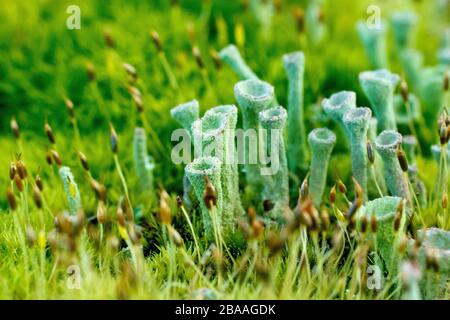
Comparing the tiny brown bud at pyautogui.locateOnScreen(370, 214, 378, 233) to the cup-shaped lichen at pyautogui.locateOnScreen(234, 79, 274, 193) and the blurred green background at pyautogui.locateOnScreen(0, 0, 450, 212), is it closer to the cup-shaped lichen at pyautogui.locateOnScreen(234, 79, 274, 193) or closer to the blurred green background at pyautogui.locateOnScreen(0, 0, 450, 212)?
Result: the cup-shaped lichen at pyautogui.locateOnScreen(234, 79, 274, 193)

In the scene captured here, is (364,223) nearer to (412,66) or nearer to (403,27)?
(412,66)

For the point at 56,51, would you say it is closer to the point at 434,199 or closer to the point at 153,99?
the point at 153,99

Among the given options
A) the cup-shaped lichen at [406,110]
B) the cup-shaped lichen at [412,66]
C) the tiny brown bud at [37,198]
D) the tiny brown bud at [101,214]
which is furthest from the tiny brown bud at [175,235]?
the cup-shaped lichen at [412,66]

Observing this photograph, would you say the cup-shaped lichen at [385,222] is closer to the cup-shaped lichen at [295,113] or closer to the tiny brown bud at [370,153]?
the tiny brown bud at [370,153]

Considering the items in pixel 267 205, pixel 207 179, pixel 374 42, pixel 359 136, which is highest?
pixel 374 42

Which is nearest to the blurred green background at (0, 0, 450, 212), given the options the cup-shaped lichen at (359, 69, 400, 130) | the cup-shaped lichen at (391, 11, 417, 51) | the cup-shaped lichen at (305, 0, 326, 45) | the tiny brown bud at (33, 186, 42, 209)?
the cup-shaped lichen at (305, 0, 326, 45)

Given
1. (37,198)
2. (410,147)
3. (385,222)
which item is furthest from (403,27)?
(37,198)

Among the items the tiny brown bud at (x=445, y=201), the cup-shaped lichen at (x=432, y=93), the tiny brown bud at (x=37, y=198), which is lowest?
the tiny brown bud at (x=445, y=201)
